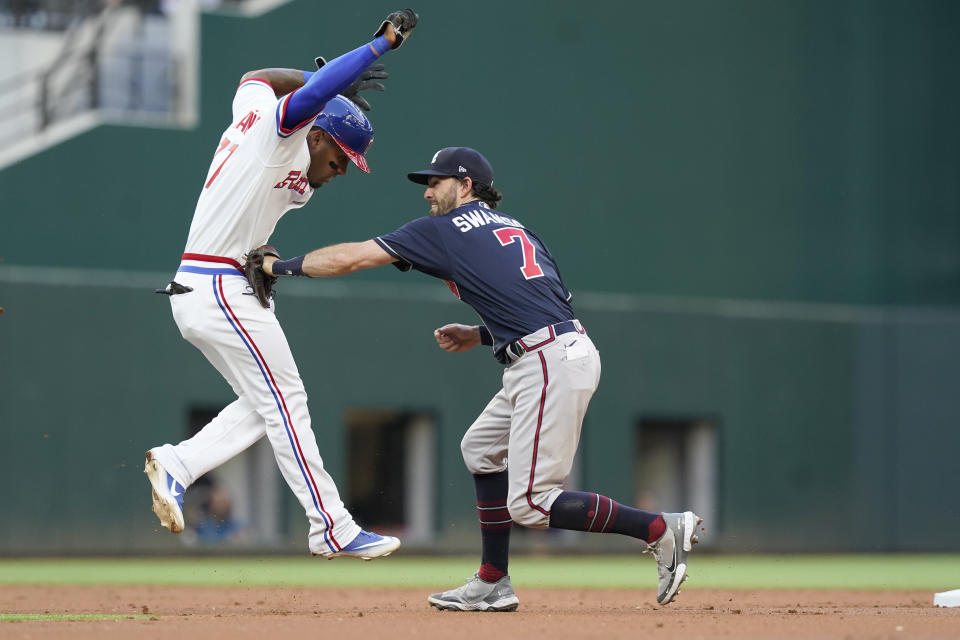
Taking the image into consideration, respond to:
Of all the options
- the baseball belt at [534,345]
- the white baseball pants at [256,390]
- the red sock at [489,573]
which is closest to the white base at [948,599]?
the red sock at [489,573]

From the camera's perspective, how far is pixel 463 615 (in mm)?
6918

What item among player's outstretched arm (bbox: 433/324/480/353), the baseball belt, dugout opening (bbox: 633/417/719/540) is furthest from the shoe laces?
dugout opening (bbox: 633/417/719/540)

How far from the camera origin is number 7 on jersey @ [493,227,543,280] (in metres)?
6.94

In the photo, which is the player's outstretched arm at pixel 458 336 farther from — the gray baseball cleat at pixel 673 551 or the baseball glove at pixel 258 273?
the gray baseball cleat at pixel 673 551

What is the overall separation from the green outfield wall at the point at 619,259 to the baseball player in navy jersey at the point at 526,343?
28.5 ft

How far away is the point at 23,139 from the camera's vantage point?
16.1 metres

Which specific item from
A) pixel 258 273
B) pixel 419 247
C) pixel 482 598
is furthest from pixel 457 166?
pixel 482 598

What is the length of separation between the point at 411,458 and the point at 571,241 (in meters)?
3.82

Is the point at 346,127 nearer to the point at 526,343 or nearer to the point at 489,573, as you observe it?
the point at 526,343

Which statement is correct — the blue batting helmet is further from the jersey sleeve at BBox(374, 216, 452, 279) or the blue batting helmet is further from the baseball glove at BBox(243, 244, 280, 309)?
the baseball glove at BBox(243, 244, 280, 309)

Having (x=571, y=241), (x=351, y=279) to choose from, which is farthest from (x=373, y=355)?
(x=571, y=241)

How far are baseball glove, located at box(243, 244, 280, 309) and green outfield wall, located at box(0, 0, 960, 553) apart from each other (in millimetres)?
8457

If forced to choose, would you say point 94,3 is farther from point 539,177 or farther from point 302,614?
point 302,614

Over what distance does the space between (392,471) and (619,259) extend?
175 inches
